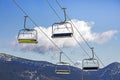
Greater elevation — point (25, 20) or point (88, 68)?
point (25, 20)

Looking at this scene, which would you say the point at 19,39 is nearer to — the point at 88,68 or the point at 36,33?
the point at 36,33

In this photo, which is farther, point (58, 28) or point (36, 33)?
point (36, 33)

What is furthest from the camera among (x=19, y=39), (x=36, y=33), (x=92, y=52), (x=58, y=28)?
(x=92, y=52)

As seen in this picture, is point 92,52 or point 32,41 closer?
point 32,41

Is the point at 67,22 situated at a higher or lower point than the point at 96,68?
higher

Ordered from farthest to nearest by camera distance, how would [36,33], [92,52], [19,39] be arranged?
[92,52] → [19,39] → [36,33]

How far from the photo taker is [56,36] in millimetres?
31734

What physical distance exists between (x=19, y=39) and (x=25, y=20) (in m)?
2.00

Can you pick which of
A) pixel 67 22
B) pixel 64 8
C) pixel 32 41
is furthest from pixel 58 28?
pixel 32 41

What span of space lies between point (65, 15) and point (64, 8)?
0.62 meters

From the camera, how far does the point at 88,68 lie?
4397 cm

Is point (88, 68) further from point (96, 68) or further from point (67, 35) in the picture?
point (67, 35)

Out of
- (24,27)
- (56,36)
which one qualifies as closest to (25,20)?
(24,27)

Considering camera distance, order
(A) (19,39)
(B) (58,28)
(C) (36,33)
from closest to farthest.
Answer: (B) (58,28)
(C) (36,33)
(A) (19,39)
